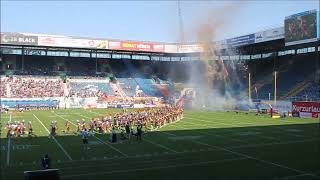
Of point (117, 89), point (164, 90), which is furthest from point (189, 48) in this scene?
point (117, 89)

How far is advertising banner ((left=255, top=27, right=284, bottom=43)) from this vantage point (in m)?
55.8

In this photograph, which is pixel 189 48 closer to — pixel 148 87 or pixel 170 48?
pixel 170 48

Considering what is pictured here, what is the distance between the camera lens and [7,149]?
23031mm

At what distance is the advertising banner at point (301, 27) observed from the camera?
4994cm

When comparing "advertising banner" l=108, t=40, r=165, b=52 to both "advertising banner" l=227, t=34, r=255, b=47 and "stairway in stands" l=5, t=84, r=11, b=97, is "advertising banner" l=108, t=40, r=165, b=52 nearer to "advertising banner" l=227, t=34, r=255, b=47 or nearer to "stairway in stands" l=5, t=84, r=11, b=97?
"advertising banner" l=227, t=34, r=255, b=47

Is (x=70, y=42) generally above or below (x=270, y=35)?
above

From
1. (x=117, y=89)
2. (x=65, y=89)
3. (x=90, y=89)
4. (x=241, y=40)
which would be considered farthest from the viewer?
(x=117, y=89)

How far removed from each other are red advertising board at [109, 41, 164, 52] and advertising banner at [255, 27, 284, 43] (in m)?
21.0

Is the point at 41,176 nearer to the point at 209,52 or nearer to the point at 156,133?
the point at 156,133

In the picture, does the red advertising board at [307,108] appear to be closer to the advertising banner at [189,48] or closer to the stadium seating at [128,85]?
the advertising banner at [189,48]

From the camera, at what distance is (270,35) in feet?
190

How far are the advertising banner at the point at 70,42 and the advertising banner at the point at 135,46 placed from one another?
166 centimetres

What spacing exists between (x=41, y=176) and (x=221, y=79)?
202 ft

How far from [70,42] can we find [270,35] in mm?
30891
